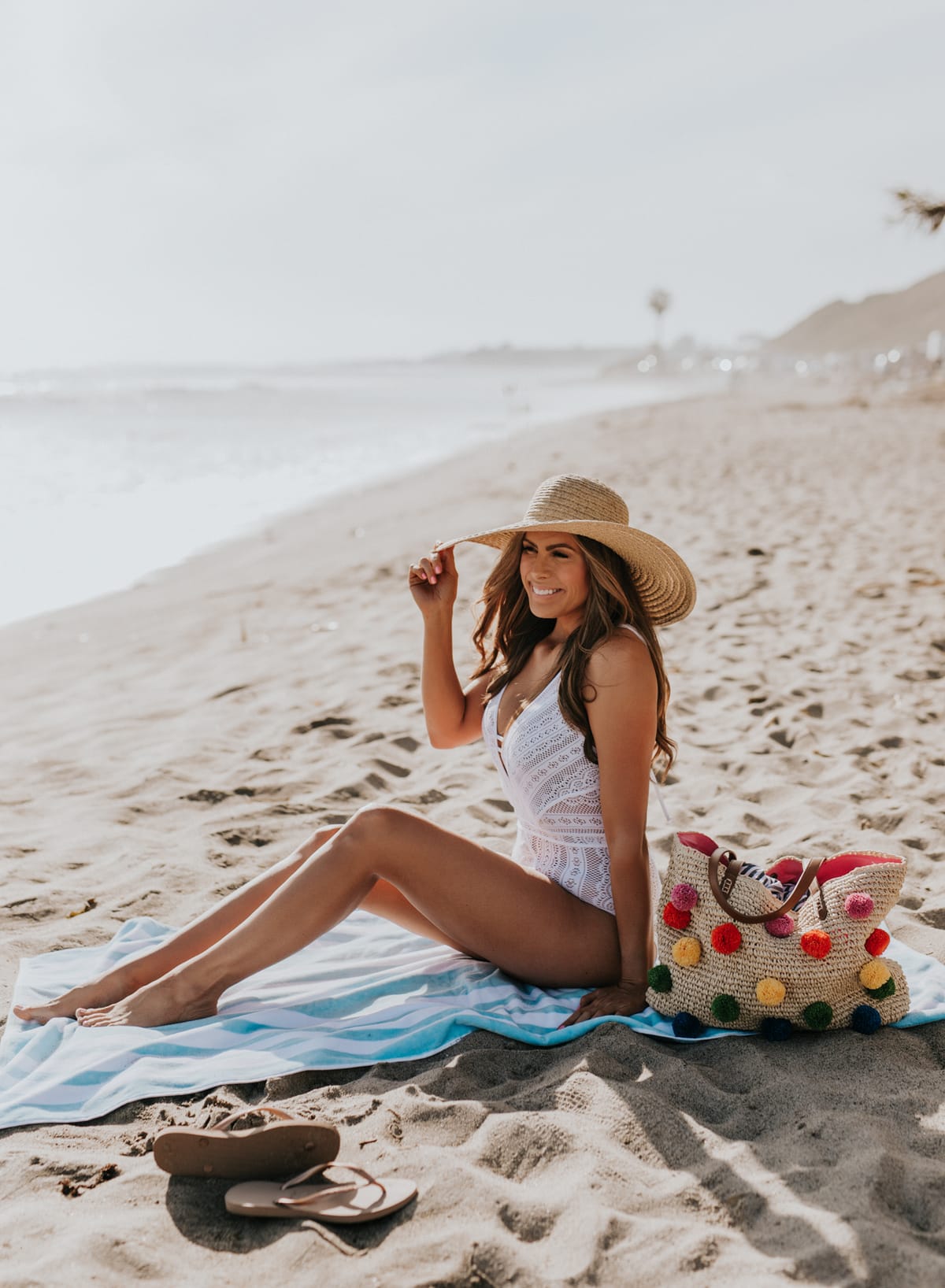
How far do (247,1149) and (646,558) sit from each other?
1.62 meters

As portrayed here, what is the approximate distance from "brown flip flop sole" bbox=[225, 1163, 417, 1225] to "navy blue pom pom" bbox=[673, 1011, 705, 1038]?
793 millimetres

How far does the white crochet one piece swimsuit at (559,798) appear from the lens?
2.77 meters

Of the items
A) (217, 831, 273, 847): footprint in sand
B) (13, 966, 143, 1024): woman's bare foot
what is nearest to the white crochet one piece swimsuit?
(13, 966, 143, 1024): woman's bare foot

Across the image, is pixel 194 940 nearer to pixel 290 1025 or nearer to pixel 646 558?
pixel 290 1025

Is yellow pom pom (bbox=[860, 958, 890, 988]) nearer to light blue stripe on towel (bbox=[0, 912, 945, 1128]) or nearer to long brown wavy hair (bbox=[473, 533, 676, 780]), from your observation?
light blue stripe on towel (bbox=[0, 912, 945, 1128])

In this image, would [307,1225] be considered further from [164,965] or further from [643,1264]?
[164,965]

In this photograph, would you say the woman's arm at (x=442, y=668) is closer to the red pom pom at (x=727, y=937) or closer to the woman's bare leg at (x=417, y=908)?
the woman's bare leg at (x=417, y=908)

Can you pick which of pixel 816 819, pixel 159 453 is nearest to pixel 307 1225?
pixel 816 819

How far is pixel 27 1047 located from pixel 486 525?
25.7ft

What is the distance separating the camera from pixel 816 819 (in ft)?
12.2

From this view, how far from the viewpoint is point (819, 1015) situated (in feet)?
8.24

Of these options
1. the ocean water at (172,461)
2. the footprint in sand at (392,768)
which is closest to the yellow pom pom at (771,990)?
the footprint in sand at (392,768)

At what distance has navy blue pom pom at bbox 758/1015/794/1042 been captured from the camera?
2.53m

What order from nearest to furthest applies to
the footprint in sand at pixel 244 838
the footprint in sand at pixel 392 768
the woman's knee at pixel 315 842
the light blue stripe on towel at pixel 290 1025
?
the light blue stripe on towel at pixel 290 1025 → the woman's knee at pixel 315 842 → the footprint in sand at pixel 244 838 → the footprint in sand at pixel 392 768
